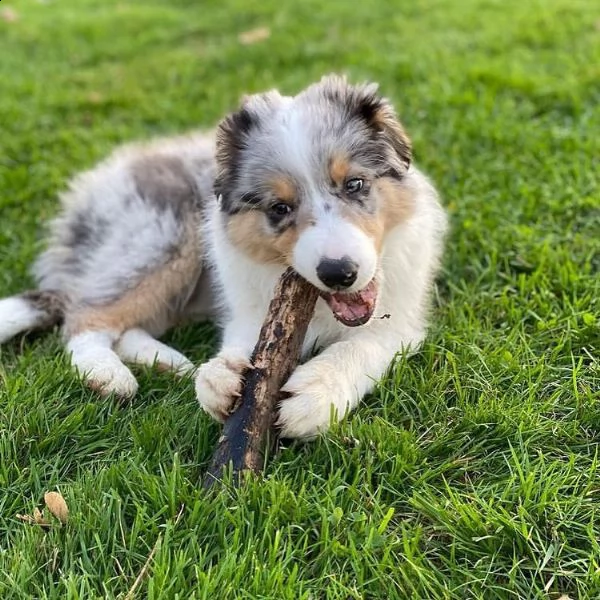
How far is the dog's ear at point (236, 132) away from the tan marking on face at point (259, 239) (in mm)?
188

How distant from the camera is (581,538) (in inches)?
99.0

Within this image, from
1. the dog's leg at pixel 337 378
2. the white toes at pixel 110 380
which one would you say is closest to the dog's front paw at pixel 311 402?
the dog's leg at pixel 337 378

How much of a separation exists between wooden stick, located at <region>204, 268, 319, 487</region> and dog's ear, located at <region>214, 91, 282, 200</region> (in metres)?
0.66

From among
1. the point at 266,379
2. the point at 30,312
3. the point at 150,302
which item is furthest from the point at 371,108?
the point at 30,312

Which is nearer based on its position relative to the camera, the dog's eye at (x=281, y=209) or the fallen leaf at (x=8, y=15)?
the dog's eye at (x=281, y=209)

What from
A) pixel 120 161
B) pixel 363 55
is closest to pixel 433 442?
pixel 120 161

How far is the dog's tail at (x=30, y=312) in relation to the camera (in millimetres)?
3930

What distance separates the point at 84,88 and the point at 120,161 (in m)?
3.45

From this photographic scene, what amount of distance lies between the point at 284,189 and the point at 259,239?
0.29 meters

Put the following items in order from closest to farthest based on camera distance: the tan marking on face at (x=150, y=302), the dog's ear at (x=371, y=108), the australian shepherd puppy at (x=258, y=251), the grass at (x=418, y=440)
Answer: the grass at (x=418, y=440) → the australian shepherd puppy at (x=258, y=251) → the dog's ear at (x=371, y=108) → the tan marking on face at (x=150, y=302)

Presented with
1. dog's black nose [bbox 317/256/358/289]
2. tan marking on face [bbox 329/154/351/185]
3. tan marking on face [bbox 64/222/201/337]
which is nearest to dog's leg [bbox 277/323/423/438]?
dog's black nose [bbox 317/256/358/289]

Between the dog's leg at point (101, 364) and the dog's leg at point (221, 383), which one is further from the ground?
the dog's leg at point (221, 383)

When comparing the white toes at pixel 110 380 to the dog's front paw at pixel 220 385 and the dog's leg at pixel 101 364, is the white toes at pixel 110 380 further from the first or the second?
the dog's front paw at pixel 220 385

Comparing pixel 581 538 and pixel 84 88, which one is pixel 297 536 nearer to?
pixel 581 538
